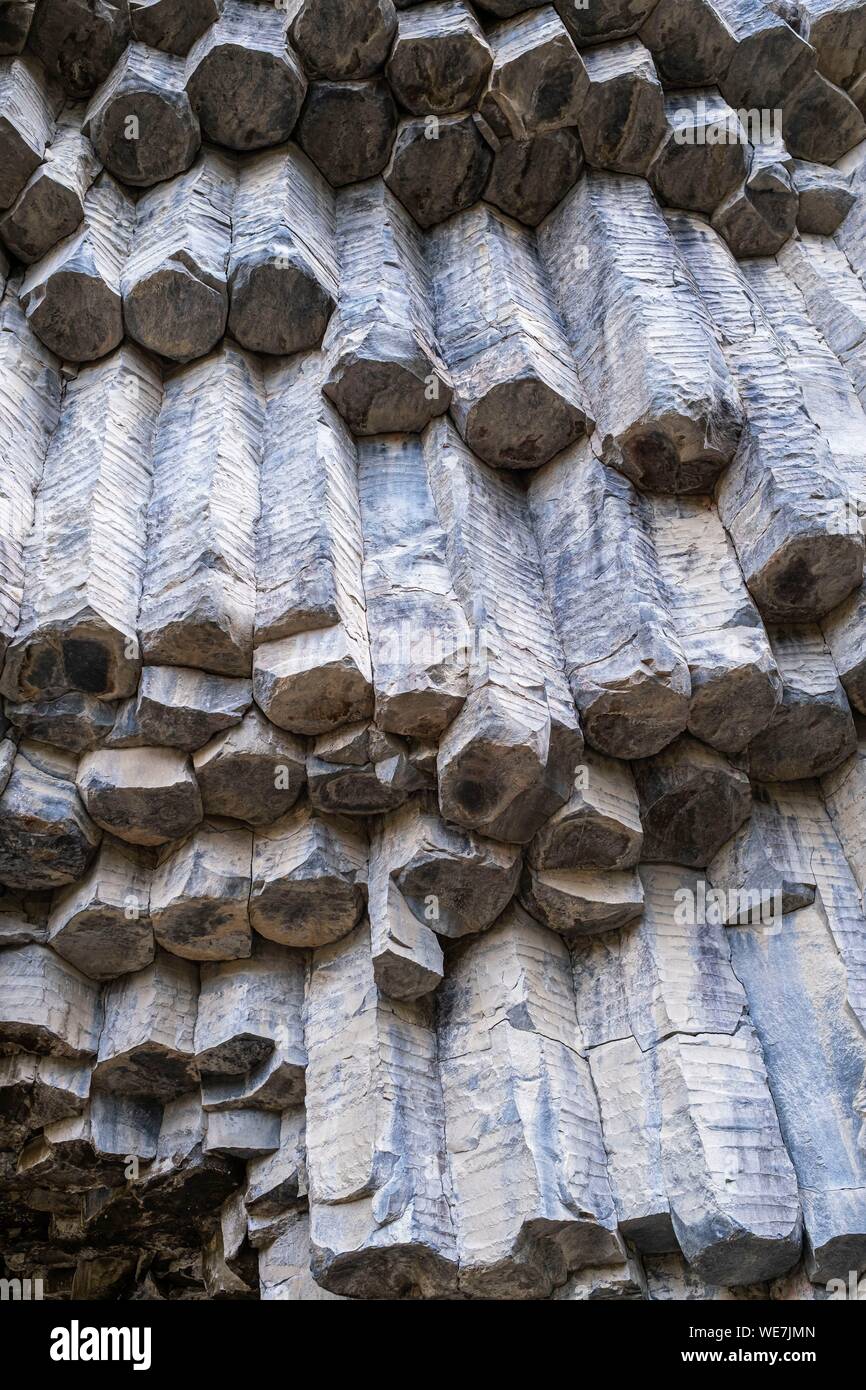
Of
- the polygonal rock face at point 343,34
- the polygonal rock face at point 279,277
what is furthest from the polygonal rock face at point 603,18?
the polygonal rock face at point 279,277

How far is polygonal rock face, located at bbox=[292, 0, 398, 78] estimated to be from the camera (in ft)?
24.7

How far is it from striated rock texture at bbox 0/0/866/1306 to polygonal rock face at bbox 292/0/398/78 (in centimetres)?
4

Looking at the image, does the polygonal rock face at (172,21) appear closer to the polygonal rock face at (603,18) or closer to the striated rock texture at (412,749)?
the striated rock texture at (412,749)

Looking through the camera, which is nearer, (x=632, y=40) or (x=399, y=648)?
(x=399, y=648)

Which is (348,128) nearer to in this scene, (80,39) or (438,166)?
→ (438,166)

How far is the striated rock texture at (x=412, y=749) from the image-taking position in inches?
203

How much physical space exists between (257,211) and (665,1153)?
5.60 m

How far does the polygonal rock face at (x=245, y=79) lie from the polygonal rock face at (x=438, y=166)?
2.35 ft

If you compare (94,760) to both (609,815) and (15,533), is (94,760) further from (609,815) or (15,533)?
(609,815)

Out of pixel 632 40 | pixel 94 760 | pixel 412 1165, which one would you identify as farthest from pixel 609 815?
pixel 632 40

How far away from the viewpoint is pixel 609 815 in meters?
5.57

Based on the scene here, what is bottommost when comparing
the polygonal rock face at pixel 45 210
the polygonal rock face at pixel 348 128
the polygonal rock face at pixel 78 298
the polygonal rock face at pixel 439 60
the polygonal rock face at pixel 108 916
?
the polygonal rock face at pixel 108 916

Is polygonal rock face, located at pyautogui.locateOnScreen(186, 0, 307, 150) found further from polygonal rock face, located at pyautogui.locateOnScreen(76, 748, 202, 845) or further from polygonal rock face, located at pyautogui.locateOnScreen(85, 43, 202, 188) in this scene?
polygonal rock face, located at pyautogui.locateOnScreen(76, 748, 202, 845)

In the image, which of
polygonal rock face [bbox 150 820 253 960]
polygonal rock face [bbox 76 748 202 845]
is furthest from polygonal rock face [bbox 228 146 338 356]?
polygonal rock face [bbox 150 820 253 960]
